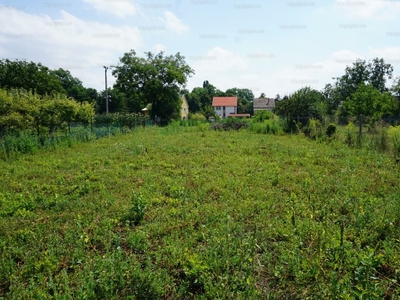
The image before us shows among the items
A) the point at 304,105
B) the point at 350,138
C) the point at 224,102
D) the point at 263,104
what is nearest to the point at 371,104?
the point at 304,105

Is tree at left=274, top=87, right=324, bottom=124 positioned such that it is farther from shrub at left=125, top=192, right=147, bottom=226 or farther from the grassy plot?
shrub at left=125, top=192, right=147, bottom=226

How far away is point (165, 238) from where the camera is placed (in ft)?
10.3

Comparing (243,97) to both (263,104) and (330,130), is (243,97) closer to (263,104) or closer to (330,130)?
(263,104)

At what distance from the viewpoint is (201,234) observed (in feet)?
10.5

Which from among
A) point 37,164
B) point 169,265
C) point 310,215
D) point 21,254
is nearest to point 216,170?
point 310,215

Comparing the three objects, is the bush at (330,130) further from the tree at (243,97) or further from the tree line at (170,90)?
the tree at (243,97)

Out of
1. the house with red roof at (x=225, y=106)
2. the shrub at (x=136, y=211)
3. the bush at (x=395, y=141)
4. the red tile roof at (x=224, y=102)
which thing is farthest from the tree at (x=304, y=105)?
the red tile roof at (x=224, y=102)

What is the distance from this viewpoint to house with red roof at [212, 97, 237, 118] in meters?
67.4

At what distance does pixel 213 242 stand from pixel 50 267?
1.68m

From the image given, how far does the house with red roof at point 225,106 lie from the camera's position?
221ft

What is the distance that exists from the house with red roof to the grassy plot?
62121 mm

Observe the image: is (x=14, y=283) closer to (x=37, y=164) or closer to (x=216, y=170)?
(x=216, y=170)

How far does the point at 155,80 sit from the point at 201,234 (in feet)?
92.9

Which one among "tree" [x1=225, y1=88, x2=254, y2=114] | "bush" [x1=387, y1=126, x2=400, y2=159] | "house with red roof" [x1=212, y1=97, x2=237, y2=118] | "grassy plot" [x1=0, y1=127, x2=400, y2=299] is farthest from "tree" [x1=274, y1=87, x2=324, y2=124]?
"tree" [x1=225, y1=88, x2=254, y2=114]
